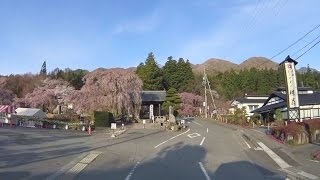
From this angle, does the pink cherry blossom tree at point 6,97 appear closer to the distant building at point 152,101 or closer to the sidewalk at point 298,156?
the distant building at point 152,101

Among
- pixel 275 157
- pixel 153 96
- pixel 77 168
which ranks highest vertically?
pixel 153 96

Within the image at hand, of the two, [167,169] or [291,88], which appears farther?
[291,88]

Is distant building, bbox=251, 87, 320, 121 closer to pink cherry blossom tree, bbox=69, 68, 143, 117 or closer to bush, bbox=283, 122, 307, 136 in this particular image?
pink cherry blossom tree, bbox=69, 68, 143, 117

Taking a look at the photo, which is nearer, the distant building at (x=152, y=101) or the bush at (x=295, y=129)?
the bush at (x=295, y=129)

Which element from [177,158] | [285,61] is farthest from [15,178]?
[285,61]

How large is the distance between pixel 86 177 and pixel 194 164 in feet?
21.2

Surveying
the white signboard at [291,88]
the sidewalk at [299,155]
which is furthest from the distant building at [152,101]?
the sidewalk at [299,155]

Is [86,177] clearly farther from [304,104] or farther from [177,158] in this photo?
[304,104]

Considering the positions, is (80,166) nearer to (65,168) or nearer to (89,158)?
(65,168)

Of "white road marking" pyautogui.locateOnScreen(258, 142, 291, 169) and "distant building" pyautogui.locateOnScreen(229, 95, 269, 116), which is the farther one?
"distant building" pyautogui.locateOnScreen(229, 95, 269, 116)

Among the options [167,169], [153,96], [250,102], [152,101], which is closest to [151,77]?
[153,96]

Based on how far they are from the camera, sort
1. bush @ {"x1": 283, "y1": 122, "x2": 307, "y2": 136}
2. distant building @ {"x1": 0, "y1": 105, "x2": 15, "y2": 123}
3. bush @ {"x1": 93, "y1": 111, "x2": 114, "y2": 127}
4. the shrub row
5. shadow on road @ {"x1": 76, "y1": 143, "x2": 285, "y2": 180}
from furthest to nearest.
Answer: bush @ {"x1": 93, "y1": 111, "x2": 114, "y2": 127} → distant building @ {"x1": 0, "y1": 105, "x2": 15, "y2": 123} → bush @ {"x1": 283, "y1": 122, "x2": 307, "y2": 136} → the shrub row → shadow on road @ {"x1": 76, "y1": 143, "x2": 285, "y2": 180}

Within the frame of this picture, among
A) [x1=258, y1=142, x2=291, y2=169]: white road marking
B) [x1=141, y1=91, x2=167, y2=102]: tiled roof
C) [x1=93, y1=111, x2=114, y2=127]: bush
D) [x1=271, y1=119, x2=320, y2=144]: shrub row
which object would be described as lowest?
[x1=258, y1=142, x2=291, y2=169]: white road marking

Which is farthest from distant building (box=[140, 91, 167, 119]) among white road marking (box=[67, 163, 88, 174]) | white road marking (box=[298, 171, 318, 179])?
white road marking (box=[298, 171, 318, 179])
